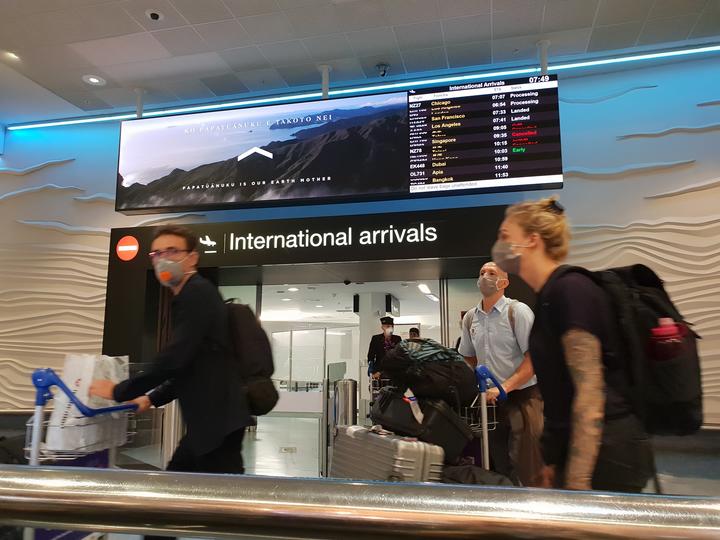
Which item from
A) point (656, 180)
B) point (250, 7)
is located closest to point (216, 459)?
point (250, 7)

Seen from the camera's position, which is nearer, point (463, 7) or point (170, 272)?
point (170, 272)

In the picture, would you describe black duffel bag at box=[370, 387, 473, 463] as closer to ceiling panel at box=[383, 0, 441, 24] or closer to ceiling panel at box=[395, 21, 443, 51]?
ceiling panel at box=[383, 0, 441, 24]

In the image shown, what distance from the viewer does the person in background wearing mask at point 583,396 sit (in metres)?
1.41

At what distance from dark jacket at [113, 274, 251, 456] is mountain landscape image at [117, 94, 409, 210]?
4111 millimetres

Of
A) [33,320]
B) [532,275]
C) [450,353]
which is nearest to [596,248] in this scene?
[450,353]

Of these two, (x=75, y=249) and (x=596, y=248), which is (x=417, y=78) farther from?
(x=75, y=249)

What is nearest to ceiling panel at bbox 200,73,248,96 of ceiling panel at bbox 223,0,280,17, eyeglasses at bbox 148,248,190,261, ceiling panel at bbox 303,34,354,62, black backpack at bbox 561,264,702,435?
ceiling panel at bbox 303,34,354,62

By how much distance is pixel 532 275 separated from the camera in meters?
1.75

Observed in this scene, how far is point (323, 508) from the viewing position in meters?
0.47

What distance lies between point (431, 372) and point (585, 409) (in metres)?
1.12

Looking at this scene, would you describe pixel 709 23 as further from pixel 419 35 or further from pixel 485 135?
pixel 419 35

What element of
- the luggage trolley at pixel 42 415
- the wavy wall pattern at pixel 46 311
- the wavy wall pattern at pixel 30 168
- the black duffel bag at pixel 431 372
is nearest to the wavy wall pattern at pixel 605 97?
the black duffel bag at pixel 431 372

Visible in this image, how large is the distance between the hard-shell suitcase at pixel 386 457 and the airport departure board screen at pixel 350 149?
3.72m

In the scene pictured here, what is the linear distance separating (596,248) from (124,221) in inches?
250
